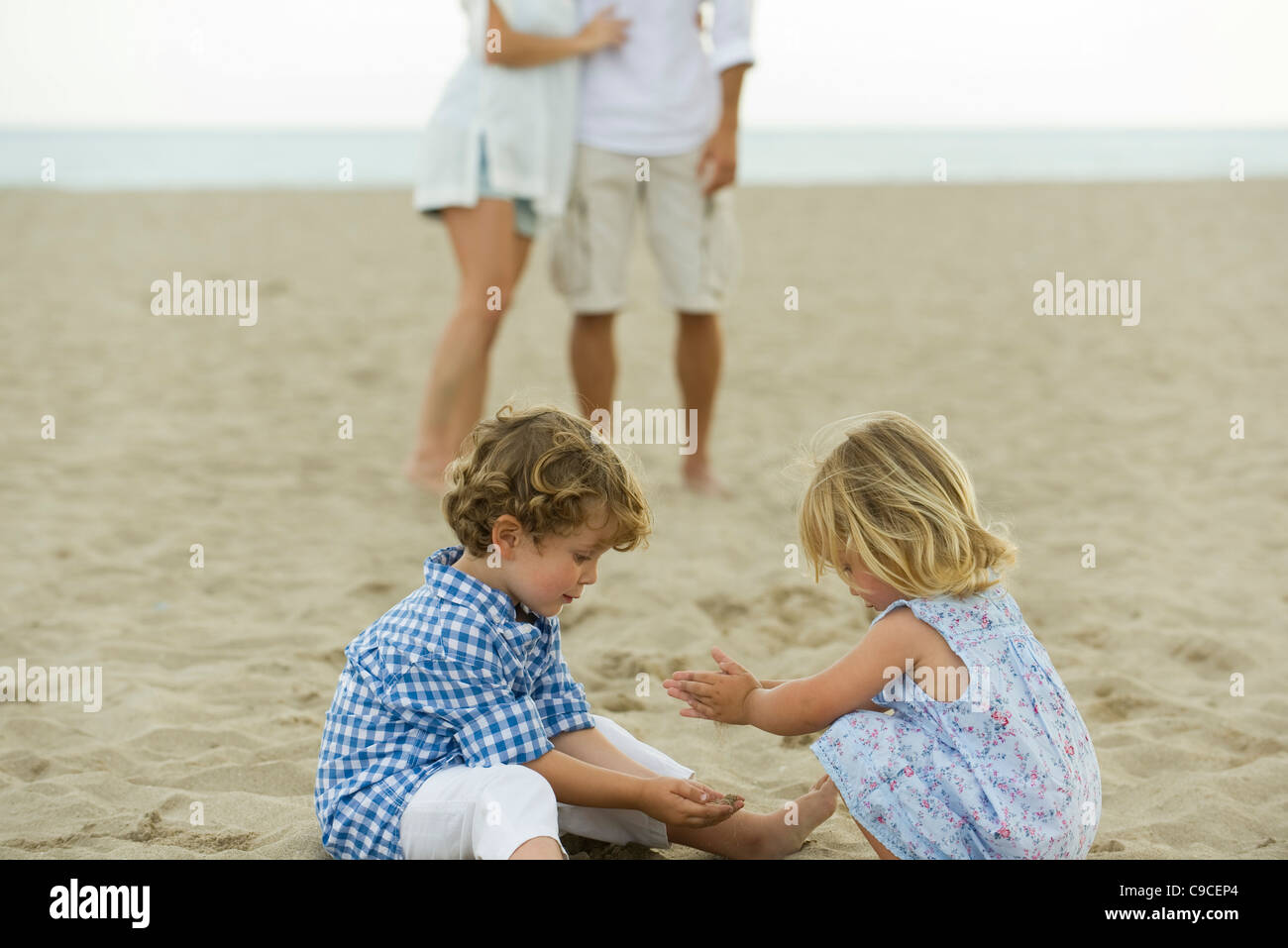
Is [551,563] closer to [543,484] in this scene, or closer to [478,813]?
[543,484]

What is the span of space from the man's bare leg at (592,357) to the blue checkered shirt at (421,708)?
246cm

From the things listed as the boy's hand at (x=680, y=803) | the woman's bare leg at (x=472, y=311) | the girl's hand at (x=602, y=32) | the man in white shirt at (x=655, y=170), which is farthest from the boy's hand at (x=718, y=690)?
the girl's hand at (x=602, y=32)

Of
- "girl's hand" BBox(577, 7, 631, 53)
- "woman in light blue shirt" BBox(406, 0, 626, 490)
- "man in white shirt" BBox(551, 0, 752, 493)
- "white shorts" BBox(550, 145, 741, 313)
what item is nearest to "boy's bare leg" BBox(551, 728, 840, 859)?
"man in white shirt" BBox(551, 0, 752, 493)

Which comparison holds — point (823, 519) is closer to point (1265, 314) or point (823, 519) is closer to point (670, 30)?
point (670, 30)

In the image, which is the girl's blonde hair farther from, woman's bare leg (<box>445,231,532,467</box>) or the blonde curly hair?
woman's bare leg (<box>445,231,532,467</box>)

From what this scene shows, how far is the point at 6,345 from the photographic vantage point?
6930 millimetres

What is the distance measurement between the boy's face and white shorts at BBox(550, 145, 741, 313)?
94.8 inches

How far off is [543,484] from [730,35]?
2.84 m

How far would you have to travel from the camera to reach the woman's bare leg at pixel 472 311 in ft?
13.9

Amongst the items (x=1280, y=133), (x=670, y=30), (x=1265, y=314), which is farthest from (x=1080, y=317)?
(x=1280, y=133)

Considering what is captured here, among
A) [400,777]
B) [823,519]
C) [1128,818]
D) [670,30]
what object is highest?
[670,30]

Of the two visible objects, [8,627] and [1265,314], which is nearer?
[8,627]

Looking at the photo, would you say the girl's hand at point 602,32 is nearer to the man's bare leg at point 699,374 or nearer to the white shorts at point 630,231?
the white shorts at point 630,231
